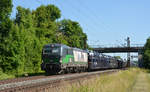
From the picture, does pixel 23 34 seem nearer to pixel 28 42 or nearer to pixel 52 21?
pixel 28 42

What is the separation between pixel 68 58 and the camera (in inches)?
1221

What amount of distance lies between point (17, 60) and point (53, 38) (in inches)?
1044

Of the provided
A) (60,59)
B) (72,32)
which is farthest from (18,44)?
(72,32)

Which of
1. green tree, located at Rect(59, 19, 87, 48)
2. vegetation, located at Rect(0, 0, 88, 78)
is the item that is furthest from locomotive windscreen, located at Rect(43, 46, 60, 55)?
green tree, located at Rect(59, 19, 87, 48)

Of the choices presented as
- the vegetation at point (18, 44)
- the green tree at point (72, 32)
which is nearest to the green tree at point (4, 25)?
the vegetation at point (18, 44)

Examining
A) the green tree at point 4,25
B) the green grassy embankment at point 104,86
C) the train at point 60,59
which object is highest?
the green tree at point 4,25

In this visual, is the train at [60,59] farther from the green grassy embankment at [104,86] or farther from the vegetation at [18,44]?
the green grassy embankment at [104,86]

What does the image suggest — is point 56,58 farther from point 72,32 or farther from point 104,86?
point 72,32

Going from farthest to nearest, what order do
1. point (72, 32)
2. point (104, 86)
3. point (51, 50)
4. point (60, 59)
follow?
point (72, 32) < point (51, 50) < point (60, 59) < point (104, 86)

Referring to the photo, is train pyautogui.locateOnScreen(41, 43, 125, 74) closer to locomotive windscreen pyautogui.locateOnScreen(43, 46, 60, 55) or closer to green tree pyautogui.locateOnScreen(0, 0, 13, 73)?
locomotive windscreen pyautogui.locateOnScreen(43, 46, 60, 55)

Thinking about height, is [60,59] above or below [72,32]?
below

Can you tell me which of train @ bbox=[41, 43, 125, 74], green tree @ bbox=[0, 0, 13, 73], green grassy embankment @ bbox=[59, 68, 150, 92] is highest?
green tree @ bbox=[0, 0, 13, 73]

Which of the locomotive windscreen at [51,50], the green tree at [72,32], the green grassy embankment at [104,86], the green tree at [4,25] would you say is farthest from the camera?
the green tree at [72,32]

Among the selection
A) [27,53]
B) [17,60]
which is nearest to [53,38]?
[27,53]
